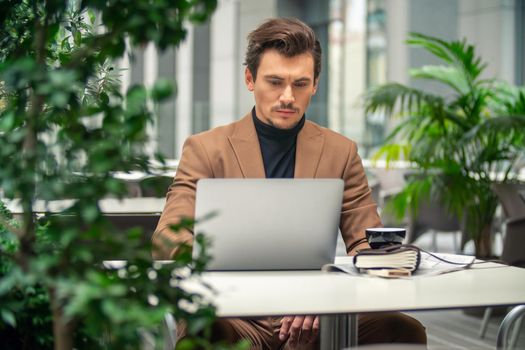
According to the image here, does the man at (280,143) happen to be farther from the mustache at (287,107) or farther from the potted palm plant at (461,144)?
the potted palm plant at (461,144)

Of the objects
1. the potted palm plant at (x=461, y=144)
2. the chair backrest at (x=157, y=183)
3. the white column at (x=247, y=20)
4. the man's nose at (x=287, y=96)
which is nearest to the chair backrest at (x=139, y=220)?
the man's nose at (x=287, y=96)

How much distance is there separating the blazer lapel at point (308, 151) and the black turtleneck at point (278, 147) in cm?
3

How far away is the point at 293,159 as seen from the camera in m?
2.74

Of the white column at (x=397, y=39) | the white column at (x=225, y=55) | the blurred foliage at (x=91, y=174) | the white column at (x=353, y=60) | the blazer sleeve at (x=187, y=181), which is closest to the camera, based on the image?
the blurred foliage at (x=91, y=174)

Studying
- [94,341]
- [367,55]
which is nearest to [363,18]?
[367,55]

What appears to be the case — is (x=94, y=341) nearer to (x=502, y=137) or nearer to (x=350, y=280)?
(x=350, y=280)

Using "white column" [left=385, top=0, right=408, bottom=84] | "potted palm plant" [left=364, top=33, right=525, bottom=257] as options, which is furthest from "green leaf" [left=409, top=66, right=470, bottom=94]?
"white column" [left=385, top=0, right=408, bottom=84]

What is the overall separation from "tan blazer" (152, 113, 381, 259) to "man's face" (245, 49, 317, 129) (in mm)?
110

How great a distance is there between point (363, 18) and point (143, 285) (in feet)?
38.7

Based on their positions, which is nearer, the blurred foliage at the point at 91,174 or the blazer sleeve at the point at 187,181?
the blurred foliage at the point at 91,174

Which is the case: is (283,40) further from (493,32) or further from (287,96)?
(493,32)

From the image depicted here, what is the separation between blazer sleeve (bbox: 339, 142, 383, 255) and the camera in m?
2.60

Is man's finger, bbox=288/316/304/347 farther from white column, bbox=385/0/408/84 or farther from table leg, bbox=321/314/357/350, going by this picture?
white column, bbox=385/0/408/84

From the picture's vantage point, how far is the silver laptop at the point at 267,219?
2002 mm
